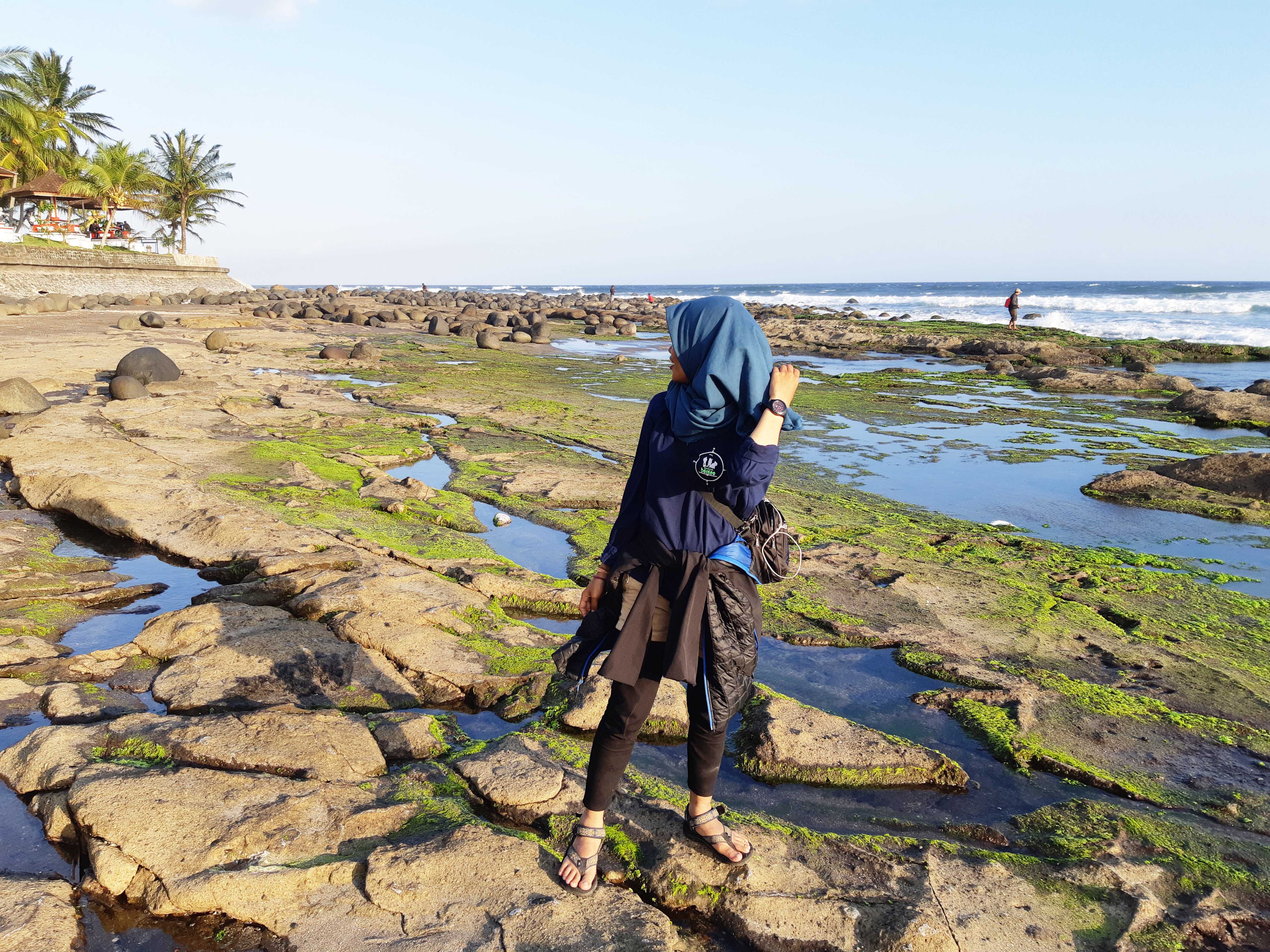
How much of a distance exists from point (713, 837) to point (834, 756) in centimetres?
101

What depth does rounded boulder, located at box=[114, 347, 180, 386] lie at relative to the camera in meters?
11.0

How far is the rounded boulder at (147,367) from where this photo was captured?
10977mm

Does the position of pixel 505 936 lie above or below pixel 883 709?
above

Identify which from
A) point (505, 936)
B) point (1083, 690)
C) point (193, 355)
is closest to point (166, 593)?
point (505, 936)

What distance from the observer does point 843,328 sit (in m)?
32.1

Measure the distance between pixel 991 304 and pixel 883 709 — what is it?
6229 cm

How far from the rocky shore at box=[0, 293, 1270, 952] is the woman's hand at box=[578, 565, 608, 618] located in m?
0.83

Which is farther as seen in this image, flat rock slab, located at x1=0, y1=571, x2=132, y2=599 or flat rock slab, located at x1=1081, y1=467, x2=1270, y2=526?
flat rock slab, located at x1=1081, y1=467, x2=1270, y2=526

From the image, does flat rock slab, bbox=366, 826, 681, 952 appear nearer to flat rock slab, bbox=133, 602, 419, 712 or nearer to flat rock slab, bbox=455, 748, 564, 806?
flat rock slab, bbox=455, 748, 564, 806

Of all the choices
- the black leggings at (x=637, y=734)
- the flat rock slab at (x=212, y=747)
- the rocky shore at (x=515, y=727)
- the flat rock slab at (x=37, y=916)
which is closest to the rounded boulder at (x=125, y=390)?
the rocky shore at (x=515, y=727)

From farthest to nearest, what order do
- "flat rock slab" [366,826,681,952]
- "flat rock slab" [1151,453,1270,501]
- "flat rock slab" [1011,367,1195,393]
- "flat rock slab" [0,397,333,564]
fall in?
"flat rock slab" [1011,367,1195,393] < "flat rock slab" [1151,453,1270,501] < "flat rock slab" [0,397,333,564] < "flat rock slab" [366,826,681,952]

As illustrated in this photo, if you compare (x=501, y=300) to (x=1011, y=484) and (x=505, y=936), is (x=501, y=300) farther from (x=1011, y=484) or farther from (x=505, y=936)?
(x=505, y=936)

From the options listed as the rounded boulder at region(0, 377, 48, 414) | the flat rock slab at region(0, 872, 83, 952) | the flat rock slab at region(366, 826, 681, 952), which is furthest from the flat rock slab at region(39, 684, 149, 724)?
the rounded boulder at region(0, 377, 48, 414)

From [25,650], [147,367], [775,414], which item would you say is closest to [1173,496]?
[775,414]
